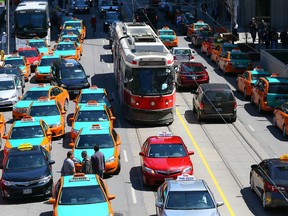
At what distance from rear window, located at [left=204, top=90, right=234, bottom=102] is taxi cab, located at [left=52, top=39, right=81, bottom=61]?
1738 cm

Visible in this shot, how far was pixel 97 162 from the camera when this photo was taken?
26.9 m

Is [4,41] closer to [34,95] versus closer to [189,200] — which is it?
[34,95]

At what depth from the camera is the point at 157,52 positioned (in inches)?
1451

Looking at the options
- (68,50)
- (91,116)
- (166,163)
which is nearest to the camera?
(166,163)

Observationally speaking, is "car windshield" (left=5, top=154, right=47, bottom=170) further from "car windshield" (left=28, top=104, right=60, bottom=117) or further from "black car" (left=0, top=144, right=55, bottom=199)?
"car windshield" (left=28, top=104, right=60, bottom=117)

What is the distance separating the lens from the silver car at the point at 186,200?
22359 mm

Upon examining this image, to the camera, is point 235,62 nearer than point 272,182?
No

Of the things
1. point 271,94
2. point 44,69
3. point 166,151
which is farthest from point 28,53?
point 166,151

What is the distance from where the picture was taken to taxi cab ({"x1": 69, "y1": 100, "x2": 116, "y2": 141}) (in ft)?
111

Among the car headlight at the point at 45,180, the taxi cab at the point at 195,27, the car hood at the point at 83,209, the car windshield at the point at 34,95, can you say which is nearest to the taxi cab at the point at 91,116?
the car windshield at the point at 34,95

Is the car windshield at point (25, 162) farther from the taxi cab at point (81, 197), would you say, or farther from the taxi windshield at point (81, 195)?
the taxi windshield at point (81, 195)

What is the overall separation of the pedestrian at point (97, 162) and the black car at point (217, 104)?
34.8 feet

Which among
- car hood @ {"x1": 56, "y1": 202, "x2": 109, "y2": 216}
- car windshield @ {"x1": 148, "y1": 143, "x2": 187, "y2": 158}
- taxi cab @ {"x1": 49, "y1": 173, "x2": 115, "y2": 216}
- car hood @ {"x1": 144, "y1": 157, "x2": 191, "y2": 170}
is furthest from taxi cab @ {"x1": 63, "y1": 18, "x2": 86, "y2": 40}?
car hood @ {"x1": 56, "y1": 202, "x2": 109, "y2": 216}

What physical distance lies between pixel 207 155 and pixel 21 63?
19961 mm
